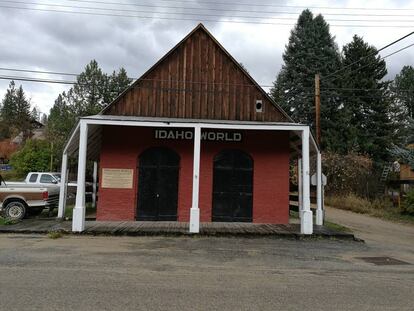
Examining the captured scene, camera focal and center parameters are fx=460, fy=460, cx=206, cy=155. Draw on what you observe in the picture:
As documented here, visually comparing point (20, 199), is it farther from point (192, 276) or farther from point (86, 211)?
point (192, 276)

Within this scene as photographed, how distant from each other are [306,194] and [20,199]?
35.4 ft

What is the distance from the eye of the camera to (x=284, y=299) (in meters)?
6.70

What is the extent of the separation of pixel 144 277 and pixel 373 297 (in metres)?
3.79

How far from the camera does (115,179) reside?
16891 mm

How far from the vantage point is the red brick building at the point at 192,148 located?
16953 millimetres

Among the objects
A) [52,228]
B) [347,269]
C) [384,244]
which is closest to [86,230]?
[52,228]

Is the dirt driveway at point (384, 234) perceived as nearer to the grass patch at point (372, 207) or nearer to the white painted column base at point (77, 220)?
the grass patch at point (372, 207)

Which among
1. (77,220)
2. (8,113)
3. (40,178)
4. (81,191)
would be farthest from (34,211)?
(8,113)

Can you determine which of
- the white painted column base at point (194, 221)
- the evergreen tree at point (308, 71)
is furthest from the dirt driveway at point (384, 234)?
the evergreen tree at point (308, 71)

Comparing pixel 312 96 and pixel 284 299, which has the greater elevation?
pixel 312 96

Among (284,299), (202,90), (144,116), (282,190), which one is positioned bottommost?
(284,299)

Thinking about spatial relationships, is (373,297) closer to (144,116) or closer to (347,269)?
(347,269)

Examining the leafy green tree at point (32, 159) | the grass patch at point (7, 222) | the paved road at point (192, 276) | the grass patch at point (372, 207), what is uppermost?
the leafy green tree at point (32, 159)

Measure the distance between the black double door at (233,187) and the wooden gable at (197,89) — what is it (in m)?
1.55
